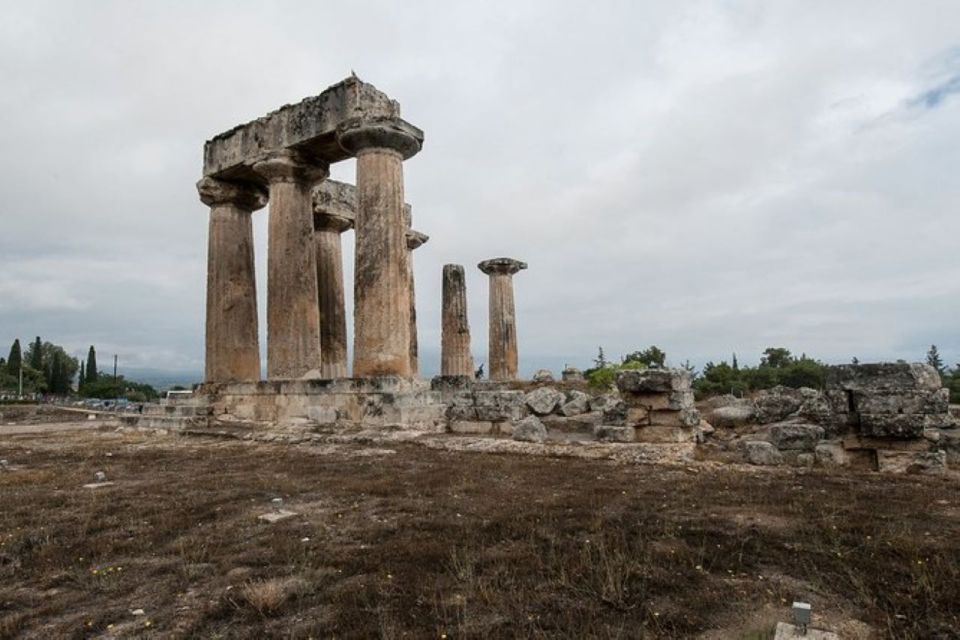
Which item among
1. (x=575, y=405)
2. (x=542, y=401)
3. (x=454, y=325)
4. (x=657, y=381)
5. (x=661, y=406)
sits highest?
(x=454, y=325)

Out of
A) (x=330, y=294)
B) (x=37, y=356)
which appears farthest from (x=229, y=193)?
(x=37, y=356)

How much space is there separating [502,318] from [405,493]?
73.5ft

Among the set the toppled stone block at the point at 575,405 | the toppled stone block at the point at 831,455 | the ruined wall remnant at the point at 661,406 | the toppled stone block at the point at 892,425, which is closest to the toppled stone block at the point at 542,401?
the toppled stone block at the point at 575,405

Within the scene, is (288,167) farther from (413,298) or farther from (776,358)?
(776,358)

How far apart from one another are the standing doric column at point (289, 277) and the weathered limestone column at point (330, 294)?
387 cm

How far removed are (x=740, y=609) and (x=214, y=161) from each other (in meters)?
17.5

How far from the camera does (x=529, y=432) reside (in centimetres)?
1083

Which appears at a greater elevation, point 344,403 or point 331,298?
point 331,298

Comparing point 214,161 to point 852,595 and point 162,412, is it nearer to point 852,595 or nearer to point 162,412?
point 162,412

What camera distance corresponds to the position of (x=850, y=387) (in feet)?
28.8

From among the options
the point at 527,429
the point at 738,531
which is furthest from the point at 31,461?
the point at 738,531

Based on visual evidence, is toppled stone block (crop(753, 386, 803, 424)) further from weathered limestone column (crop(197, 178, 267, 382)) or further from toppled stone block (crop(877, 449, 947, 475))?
weathered limestone column (crop(197, 178, 267, 382))

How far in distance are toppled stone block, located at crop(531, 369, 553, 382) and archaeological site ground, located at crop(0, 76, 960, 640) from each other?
43.0 feet

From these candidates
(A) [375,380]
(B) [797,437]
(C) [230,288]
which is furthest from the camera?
(C) [230,288]
